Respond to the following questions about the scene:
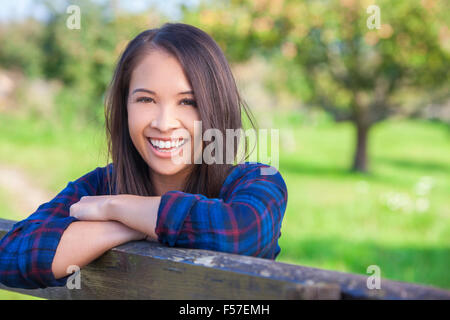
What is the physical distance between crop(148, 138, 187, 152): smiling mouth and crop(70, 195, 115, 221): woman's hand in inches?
10.6

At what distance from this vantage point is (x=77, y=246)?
114 cm

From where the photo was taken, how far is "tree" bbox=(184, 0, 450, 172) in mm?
7422

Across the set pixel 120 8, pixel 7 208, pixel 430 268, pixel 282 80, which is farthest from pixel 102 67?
pixel 430 268

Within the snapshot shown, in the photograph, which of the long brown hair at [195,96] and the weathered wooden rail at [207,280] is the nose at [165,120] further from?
the weathered wooden rail at [207,280]

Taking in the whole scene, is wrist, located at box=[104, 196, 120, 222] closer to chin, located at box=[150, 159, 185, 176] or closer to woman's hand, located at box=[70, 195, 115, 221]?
woman's hand, located at box=[70, 195, 115, 221]

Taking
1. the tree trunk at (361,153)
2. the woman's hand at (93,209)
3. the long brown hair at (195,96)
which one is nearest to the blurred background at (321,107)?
the tree trunk at (361,153)

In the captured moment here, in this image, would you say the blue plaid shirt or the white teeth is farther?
the white teeth

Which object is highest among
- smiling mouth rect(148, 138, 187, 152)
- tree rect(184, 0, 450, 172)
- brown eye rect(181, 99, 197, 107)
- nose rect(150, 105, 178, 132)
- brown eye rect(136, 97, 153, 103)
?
tree rect(184, 0, 450, 172)

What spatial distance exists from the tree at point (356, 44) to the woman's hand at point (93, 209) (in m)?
6.51

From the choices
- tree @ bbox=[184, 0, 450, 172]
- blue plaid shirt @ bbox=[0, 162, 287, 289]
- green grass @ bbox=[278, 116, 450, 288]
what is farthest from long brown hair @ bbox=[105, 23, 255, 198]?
tree @ bbox=[184, 0, 450, 172]

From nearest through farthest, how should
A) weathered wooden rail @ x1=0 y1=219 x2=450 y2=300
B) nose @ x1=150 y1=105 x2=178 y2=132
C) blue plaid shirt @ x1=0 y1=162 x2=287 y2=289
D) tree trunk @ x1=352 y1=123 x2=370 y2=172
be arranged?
weathered wooden rail @ x1=0 y1=219 x2=450 y2=300 < blue plaid shirt @ x1=0 y1=162 x2=287 y2=289 < nose @ x1=150 y1=105 x2=178 y2=132 < tree trunk @ x1=352 y1=123 x2=370 y2=172

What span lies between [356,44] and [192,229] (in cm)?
822
